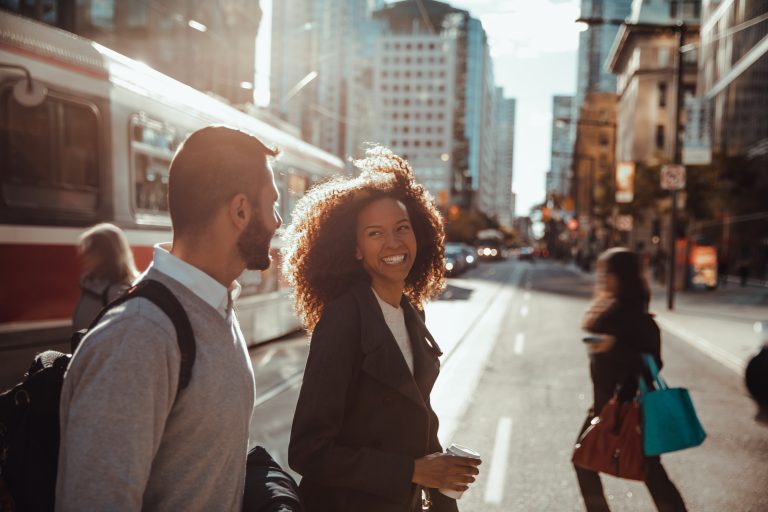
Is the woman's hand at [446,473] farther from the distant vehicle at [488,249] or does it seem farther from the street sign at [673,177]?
the distant vehicle at [488,249]

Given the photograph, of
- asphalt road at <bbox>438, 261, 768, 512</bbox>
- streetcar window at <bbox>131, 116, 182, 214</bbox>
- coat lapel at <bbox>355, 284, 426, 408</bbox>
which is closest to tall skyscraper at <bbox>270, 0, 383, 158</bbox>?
asphalt road at <bbox>438, 261, 768, 512</bbox>

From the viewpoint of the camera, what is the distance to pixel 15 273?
620 centimetres

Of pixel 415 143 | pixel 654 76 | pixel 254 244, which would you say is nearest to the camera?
pixel 254 244

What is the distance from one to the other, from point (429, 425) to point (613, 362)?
276 cm

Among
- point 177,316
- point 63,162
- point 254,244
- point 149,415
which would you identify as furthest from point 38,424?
point 63,162

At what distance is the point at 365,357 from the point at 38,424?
1.07 metres

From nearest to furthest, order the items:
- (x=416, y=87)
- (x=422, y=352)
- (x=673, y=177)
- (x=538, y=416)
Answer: (x=422, y=352)
(x=538, y=416)
(x=673, y=177)
(x=416, y=87)

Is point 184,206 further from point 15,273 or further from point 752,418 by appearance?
point 752,418

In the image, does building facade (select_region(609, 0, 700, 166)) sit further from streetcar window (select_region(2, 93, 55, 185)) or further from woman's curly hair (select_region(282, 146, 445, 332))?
woman's curly hair (select_region(282, 146, 445, 332))

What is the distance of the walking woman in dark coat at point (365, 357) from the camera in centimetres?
218

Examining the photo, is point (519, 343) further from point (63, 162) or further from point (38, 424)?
point (38, 424)

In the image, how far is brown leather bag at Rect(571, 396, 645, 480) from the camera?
4277 mm

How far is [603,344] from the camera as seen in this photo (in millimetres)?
4793

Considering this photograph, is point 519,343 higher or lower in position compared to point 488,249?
higher
